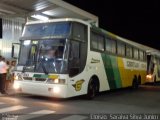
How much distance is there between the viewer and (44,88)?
40.8ft

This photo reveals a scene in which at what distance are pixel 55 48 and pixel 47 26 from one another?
1.34m

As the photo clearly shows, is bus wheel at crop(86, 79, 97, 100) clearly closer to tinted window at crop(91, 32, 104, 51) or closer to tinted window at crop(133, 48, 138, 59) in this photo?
tinted window at crop(91, 32, 104, 51)

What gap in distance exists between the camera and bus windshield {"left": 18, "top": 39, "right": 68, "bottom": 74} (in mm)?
12383

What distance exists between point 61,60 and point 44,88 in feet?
4.25

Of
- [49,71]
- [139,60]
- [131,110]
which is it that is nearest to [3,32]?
[139,60]

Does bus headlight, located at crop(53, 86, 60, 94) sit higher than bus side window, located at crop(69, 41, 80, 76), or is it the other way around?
bus side window, located at crop(69, 41, 80, 76)

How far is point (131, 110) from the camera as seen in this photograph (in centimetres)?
1123

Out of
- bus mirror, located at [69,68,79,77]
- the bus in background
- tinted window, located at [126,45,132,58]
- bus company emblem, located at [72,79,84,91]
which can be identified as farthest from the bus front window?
the bus in background

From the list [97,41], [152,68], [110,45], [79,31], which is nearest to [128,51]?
[110,45]

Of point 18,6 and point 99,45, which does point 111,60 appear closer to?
point 99,45

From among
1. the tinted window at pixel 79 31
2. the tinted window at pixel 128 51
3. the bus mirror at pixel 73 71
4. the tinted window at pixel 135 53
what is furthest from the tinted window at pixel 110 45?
the tinted window at pixel 135 53

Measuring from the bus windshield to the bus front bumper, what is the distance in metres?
0.54

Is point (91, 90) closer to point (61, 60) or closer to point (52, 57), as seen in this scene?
point (61, 60)

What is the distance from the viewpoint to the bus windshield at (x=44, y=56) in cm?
1238
